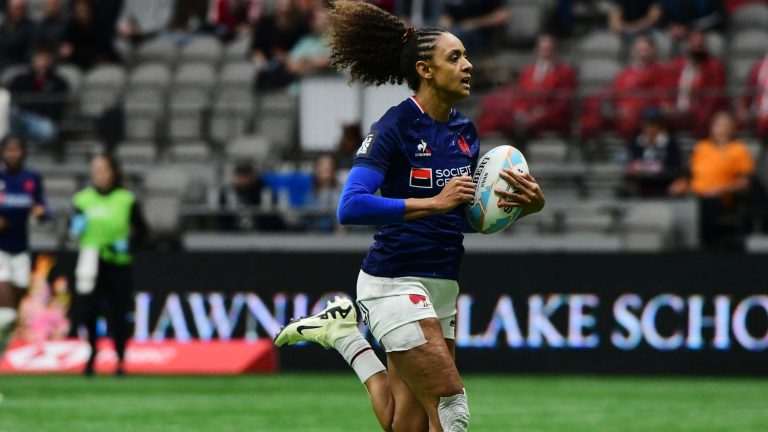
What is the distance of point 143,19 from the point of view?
2136 cm

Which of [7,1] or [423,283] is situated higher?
[7,1]

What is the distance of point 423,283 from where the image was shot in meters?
6.90

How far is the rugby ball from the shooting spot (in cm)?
689

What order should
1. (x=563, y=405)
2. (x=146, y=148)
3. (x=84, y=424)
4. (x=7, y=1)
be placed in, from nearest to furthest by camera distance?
(x=84, y=424) < (x=563, y=405) < (x=146, y=148) < (x=7, y=1)

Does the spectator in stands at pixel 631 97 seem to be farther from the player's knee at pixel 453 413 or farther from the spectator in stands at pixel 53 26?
the player's knee at pixel 453 413

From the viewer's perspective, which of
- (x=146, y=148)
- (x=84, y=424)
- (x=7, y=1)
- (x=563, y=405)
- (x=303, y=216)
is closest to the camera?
(x=84, y=424)

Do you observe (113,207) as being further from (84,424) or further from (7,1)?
(7,1)

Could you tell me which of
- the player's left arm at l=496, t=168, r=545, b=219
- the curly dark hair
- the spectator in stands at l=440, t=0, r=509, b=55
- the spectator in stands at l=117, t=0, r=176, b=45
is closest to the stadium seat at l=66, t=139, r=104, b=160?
the spectator in stands at l=117, t=0, r=176, b=45

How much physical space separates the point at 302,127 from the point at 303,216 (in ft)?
4.79

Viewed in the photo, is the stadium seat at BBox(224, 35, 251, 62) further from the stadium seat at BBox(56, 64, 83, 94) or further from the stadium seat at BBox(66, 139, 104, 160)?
the stadium seat at BBox(66, 139, 104, 160)

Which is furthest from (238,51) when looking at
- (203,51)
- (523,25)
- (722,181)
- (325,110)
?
(722,181)

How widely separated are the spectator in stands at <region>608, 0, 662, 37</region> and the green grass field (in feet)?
16.0

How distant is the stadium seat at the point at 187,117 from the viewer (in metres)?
19.2

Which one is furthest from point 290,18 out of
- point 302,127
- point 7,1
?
point 7,1
